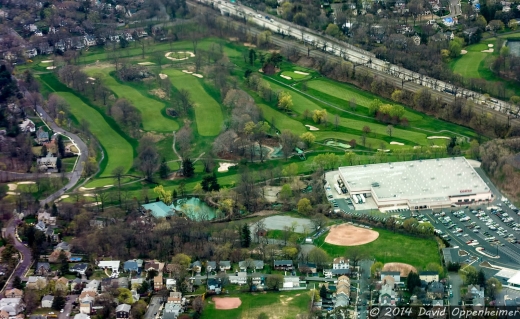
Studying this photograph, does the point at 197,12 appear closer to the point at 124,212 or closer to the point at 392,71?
the point at 392,71

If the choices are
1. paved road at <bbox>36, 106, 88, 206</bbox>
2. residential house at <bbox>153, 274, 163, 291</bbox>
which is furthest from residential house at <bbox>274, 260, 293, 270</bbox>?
paved road at <bbox>36, 106, 88, 206</bbox>

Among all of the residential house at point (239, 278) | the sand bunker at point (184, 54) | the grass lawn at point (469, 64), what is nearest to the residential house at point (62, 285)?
the residential house at point (239, 278)

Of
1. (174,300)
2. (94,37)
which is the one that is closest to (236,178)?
(174,300)

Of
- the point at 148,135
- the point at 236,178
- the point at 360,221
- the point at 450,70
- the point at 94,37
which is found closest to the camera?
the point at 360,221

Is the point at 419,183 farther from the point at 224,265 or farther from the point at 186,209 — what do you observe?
the point at 224,265

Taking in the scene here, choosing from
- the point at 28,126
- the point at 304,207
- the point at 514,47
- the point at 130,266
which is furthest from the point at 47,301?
the point at 514,47

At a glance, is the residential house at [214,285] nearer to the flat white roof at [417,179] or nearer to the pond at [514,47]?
the flat white roof at [417,179]
